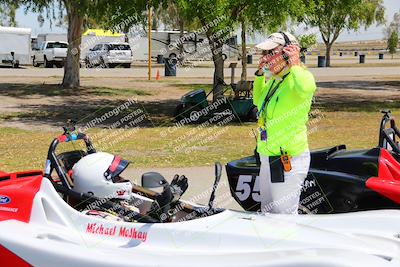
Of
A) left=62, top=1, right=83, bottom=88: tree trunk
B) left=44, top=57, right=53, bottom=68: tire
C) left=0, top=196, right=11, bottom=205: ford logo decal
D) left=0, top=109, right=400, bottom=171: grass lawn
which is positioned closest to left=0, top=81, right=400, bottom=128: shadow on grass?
left=62, top=1, right=83, bottom=88: tree trunk

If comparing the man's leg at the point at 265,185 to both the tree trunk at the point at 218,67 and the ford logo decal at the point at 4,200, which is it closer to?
the ford logo decal at the point at 4,200

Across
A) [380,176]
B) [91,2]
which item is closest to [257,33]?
[91,2]

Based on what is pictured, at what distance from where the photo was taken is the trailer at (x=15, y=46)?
42.5 meters

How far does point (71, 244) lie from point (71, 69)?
68.6 feet

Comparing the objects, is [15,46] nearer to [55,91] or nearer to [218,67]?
→ [55,91]

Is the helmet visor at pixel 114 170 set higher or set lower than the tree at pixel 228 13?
lower

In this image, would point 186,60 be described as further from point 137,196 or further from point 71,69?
point 137,196

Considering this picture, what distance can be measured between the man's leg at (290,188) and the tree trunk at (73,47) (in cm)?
1903

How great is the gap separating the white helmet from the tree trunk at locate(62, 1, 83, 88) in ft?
62.2

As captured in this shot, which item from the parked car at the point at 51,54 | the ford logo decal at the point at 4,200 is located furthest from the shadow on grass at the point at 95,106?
the parked car at the point at 51,54

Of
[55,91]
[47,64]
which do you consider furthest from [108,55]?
[55,91]

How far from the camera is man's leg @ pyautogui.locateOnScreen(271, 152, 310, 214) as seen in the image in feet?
17.4

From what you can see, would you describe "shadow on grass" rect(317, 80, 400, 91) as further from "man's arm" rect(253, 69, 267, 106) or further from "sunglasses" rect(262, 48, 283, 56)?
"sunglasses" rect(262, 48, 283, 56)

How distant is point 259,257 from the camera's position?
4250 mm
